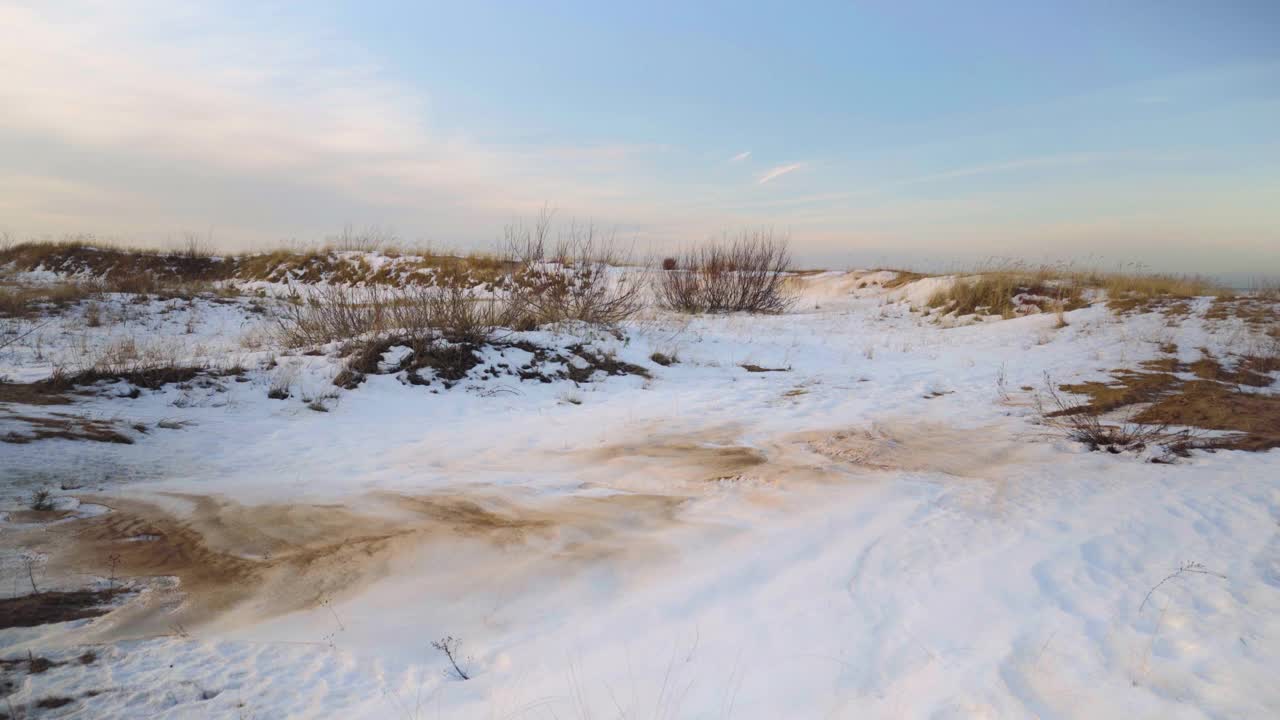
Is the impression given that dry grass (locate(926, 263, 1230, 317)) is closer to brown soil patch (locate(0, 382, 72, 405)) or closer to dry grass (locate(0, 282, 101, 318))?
brown soil patch (locate(0, 382, 72, 405))

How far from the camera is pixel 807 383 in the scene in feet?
26.7

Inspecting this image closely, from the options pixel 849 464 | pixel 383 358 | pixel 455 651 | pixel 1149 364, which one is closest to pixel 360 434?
pixel 383 358

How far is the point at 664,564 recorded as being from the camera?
3.33m

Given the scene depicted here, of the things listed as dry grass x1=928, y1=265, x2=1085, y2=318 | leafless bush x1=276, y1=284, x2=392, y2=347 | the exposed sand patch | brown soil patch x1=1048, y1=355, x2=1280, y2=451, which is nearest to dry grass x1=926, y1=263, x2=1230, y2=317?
dry grass x1=928, y1=265, x2=1085, y2=318

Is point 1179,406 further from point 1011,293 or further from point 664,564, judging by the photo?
point 1011,293

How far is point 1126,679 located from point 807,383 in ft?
19.3

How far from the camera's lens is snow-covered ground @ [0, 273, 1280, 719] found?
230 cm

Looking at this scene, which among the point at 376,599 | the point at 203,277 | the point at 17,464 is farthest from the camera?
the point at 203,277

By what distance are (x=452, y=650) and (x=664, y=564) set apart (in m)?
1.15

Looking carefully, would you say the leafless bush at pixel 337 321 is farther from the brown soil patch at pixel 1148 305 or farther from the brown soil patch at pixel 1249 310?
the brown soil patch at pixel 1249 310

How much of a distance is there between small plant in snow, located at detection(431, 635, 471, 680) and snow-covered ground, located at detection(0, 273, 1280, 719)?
0.10ft

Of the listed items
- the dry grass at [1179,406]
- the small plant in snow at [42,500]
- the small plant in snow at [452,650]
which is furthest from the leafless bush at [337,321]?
the dry grass at [1179,406]

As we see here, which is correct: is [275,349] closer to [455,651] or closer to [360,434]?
[360,434]

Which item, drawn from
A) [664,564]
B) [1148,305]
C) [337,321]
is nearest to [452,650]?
[664,564]
